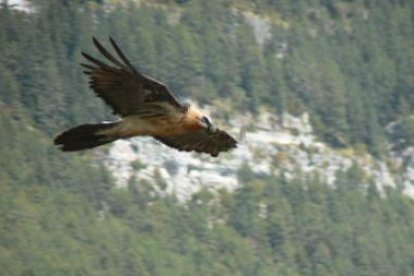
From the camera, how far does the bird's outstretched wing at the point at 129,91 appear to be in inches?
752

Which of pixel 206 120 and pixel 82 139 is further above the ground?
pixel 206 120

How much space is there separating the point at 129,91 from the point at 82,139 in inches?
34.8

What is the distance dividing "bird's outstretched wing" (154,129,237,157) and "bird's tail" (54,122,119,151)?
1.49 m

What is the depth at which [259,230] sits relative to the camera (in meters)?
200

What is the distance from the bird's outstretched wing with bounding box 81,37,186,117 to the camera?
62.7 feet

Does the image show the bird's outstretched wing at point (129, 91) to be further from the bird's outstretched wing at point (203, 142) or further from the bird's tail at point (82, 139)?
the bird's outstretched wing at point (203, 142)

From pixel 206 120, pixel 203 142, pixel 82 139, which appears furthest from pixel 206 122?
pixel 203 142

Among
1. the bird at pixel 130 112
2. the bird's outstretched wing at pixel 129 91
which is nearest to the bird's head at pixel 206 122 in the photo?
the bird at pixel 130 112

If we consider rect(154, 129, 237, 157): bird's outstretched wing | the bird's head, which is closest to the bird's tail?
the bird's head

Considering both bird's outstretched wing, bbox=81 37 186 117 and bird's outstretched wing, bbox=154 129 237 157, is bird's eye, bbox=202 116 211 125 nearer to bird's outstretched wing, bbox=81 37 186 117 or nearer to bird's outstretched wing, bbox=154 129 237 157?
bird's outstretched wing, bbox=81 37 186 117

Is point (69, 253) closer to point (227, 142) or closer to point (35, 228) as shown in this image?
point (35, 228)

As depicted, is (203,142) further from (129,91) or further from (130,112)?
(129,91)

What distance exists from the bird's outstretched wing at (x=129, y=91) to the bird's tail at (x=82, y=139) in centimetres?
36

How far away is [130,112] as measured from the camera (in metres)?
19.6
